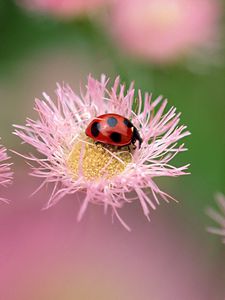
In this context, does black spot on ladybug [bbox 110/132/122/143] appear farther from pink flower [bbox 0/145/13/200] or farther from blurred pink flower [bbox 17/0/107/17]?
blurred pink flower [bbox 17/0/107/17]

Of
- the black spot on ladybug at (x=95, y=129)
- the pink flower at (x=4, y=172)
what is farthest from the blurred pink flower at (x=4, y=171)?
the black spot on ladybug at (x=95, y=129)

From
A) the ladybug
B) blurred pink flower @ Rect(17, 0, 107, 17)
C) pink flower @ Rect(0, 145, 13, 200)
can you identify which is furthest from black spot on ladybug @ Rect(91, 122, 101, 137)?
blurred pink flower @ Rect(17, 0, 107, 17)

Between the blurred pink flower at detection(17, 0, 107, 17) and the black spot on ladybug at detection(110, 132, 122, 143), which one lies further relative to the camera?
the blurred pink flower at detection(17, 0, 107, 17)

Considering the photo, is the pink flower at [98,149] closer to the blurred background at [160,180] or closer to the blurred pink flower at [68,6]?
the blurred background at [160,180]

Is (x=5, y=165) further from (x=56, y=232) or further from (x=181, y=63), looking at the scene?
(x=181, y=63)

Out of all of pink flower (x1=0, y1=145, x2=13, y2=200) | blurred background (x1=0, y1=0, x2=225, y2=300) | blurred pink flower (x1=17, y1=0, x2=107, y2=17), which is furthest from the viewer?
blurred pink flower (x1=17, y1=0, x2=107, y2=17)

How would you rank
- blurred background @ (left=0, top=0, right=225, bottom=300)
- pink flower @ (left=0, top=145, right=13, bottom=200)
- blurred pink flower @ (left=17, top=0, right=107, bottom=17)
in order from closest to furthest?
pink flower @ (left=0, top=145, right=13, bottom=200)
blurred background @ (left=0, top=0, right=225, bottom=300)
blurred pink flower @ (left=17, top=0, right=107, bottom=17)
